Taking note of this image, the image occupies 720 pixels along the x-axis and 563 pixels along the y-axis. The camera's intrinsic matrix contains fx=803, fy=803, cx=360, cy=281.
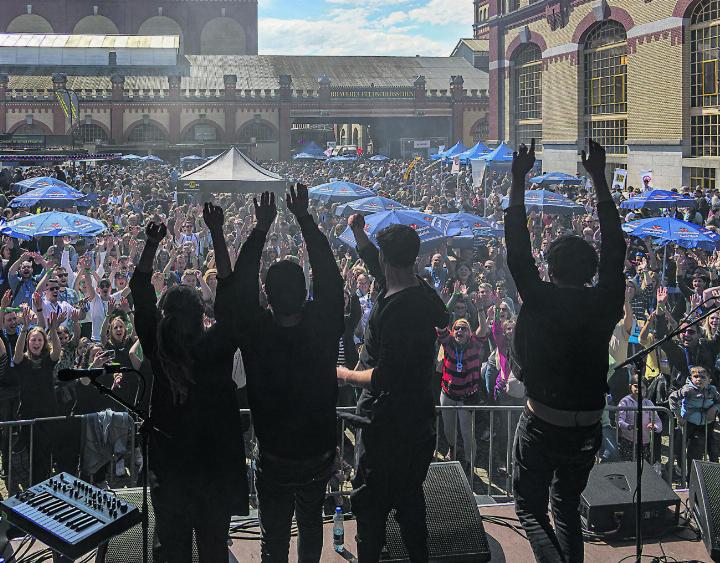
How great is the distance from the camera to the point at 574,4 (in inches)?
1465

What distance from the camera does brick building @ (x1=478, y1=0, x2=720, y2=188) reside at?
97.5 ft

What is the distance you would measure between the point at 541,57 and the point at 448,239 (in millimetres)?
30002

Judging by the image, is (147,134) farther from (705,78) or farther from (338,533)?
(338,533)

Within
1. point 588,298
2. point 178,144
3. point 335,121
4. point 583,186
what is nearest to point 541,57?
point 583,186

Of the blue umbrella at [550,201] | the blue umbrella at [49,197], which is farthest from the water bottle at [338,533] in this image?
the blue umbrella at [49,197]

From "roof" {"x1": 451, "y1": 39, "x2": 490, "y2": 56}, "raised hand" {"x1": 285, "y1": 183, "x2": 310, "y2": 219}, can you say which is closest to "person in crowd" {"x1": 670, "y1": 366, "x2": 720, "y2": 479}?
"raised hand" {"x1": 285, "y1": 183, "x2": 310, "y2": 219}

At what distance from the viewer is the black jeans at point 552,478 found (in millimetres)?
4402

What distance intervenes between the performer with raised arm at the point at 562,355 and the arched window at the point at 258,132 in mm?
55203

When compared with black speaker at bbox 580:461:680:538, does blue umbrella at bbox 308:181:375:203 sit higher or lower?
higher

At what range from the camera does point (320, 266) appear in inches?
173

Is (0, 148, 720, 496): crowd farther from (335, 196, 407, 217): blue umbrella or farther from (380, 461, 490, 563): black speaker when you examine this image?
(335, 196, 407, 217): blue umbrella

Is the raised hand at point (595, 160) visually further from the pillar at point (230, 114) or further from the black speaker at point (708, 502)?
the pillar at point (230, 114)

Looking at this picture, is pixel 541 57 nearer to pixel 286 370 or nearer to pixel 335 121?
pixel 335 121

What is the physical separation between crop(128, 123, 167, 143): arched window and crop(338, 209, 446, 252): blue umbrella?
45.7 m
